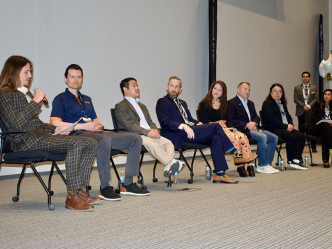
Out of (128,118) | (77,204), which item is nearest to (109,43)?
(128,118)

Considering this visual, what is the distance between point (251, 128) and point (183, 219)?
8.72ft

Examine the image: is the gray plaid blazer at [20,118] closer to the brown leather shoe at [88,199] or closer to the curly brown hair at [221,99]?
the brown leather shoe at [88,199]

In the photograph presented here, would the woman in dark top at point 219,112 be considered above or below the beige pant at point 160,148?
above

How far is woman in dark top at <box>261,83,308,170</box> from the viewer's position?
5080 mm

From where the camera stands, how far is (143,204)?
2.87 m

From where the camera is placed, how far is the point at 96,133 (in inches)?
126

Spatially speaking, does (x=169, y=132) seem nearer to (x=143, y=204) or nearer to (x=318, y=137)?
(x=143, y=204)

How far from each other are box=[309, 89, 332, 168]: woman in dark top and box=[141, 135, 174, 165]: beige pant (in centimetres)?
288

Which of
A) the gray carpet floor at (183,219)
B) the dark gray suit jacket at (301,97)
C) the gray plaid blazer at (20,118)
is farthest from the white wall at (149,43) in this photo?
the gray carpet floor at (183,219)

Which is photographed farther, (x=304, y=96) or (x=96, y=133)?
(x=304, y=96)

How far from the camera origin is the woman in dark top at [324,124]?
5.30m

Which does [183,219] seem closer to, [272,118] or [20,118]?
[20,118]

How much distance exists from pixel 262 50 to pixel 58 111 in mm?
6261

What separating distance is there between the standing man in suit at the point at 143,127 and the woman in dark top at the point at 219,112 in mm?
898
